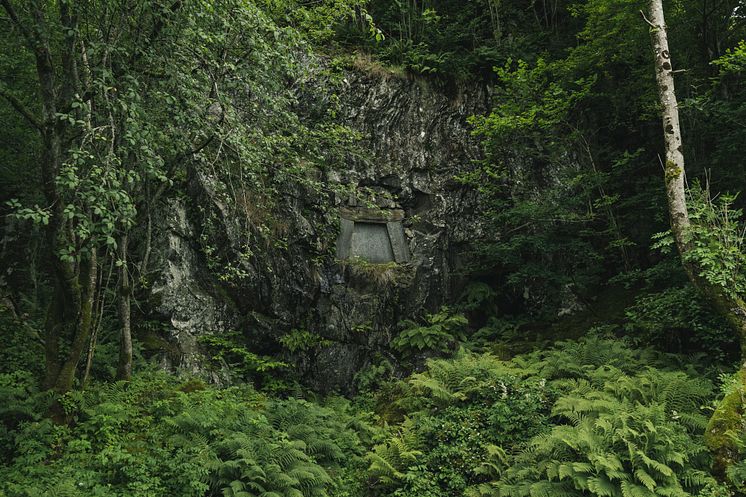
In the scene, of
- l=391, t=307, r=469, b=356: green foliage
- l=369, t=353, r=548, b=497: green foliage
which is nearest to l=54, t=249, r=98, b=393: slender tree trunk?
l=369, t=353, r=548, b=497: green foliage

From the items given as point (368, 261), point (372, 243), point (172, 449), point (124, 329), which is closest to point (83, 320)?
point (124, 329)

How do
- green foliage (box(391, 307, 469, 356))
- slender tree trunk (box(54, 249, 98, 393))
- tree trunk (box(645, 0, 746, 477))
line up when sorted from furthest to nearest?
green foliage (box(391, 307, 469, 356)) → slender tree trunk (box(54, 249, 98, 393)) → tree trunk (box(645, 0, 746, 477))

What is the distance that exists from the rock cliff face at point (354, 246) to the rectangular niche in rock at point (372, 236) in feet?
0.10

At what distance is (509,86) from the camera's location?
13.2m

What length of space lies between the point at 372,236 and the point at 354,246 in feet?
2.18

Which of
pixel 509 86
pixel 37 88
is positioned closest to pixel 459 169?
pixel 509 86

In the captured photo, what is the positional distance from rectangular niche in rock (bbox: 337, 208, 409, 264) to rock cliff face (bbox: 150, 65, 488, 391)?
3 cm

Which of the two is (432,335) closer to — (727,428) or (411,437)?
(411,437)

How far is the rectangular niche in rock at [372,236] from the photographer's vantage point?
13312mm

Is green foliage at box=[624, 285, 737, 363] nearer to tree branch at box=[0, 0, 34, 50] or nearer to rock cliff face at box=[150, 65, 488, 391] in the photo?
rock cliff face at box=[150, 65, 488, 391]

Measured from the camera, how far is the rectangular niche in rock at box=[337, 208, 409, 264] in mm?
13312

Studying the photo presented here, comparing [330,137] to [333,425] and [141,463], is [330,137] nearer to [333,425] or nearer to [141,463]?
[333,425]

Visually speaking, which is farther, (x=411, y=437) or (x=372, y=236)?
(x=372, y=236)

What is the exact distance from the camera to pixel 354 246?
13.4 meters
